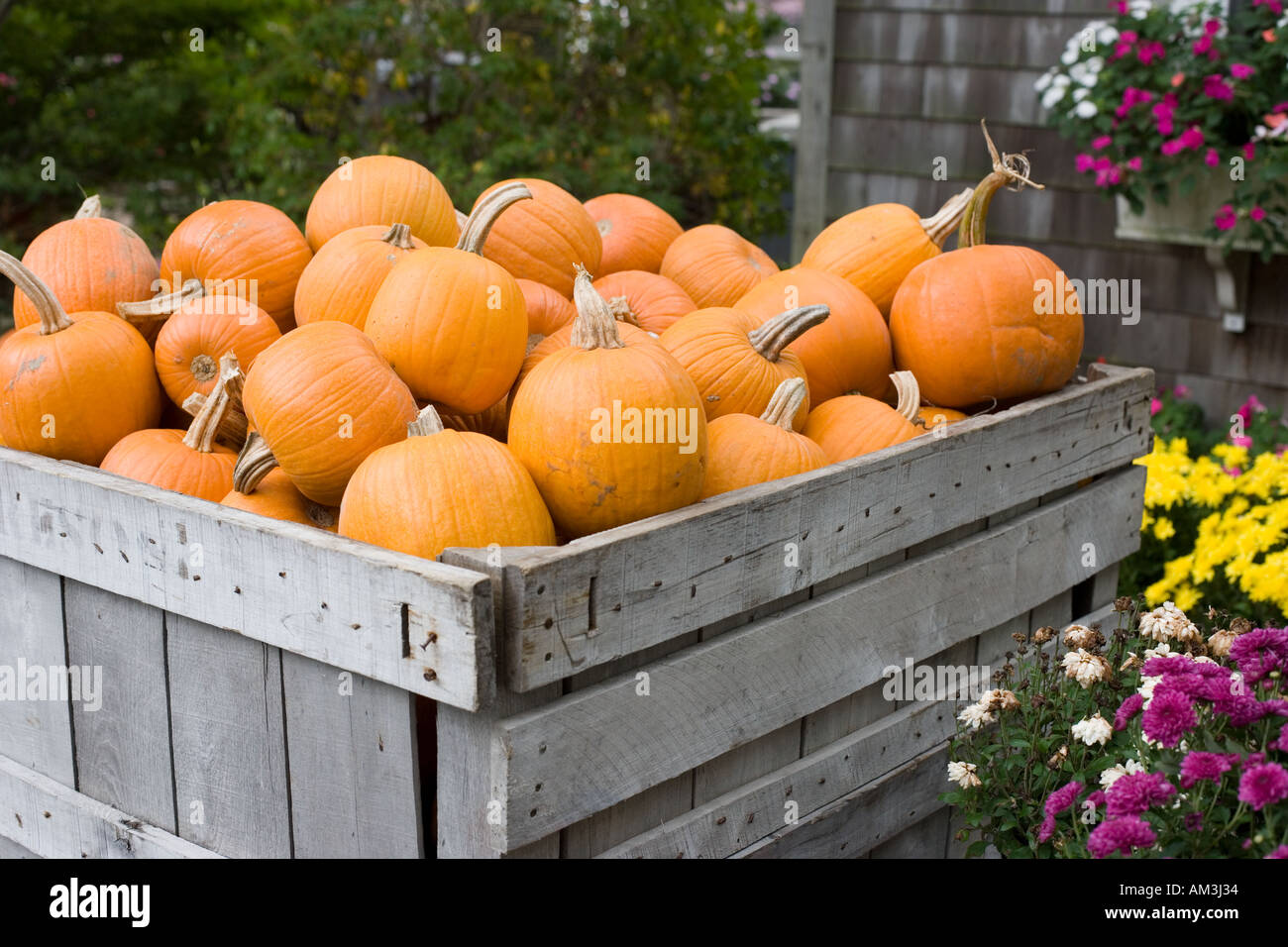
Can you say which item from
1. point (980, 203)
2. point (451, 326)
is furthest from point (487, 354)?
point (980, 203)

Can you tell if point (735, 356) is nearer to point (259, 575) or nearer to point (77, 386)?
point (259, 575)

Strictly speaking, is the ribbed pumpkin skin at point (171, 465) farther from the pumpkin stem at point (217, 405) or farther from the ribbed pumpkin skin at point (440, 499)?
the ribbed pumpkin skin at point (440, 499)

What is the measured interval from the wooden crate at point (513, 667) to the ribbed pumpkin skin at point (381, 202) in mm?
638

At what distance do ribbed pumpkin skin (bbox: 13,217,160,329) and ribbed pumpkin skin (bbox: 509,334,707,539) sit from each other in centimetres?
85

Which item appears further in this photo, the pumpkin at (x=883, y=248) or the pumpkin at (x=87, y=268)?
the pumpkin at (x=883, y=248)

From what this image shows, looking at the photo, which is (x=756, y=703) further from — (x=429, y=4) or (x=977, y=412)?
(x=429, y=4)

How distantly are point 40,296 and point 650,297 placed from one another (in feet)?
3.08

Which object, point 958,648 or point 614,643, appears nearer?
point 614,643

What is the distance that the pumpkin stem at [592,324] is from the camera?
5.40ft

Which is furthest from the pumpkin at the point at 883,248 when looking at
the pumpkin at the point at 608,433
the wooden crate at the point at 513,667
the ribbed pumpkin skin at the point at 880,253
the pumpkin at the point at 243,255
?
the pumpkin at the point at 243,255

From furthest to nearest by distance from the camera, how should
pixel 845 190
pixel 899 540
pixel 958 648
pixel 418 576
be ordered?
pixel 845 190 < pixel 958 648 < pixel 899 540 < pixel 418 576
